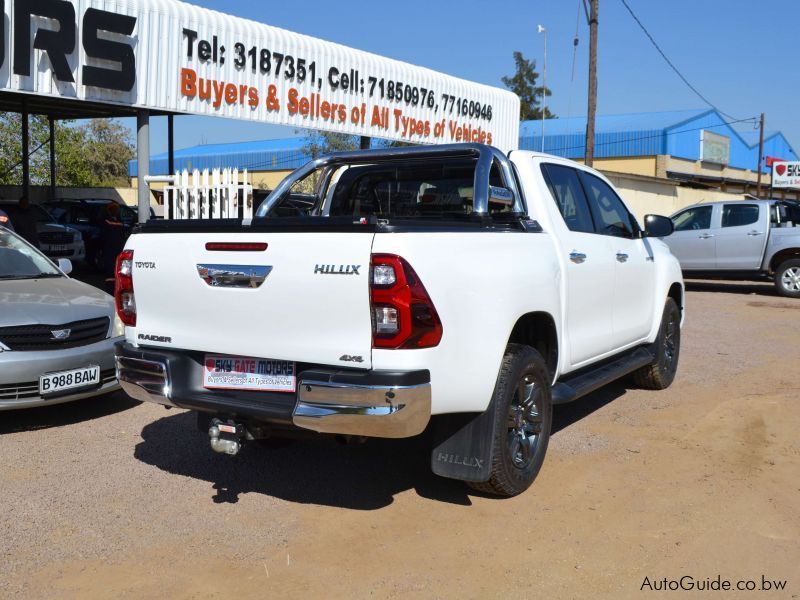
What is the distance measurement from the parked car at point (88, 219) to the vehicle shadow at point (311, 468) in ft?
45.1

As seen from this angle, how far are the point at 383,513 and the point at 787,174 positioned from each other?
5100 cm

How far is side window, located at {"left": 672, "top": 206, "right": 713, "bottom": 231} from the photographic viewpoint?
17.6 metres

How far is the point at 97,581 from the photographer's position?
3.62 m

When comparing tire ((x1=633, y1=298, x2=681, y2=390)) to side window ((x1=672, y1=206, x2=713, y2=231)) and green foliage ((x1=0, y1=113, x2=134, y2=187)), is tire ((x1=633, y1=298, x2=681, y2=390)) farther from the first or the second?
green foliage ((x1=0, y1=113, x2=134, y2=187))

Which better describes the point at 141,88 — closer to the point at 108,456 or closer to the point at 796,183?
the point at 108,456

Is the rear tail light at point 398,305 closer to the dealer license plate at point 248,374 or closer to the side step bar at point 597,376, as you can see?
the dealer license plate at point 248,374

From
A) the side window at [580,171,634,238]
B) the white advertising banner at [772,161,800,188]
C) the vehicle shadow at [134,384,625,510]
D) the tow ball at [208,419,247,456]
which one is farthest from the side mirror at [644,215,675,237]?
the white advertising banner at [772,161,800,188]

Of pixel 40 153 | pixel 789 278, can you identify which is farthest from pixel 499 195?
pixel 40 153

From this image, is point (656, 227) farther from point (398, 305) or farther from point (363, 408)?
point (363, 408)

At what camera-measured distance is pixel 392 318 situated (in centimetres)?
371

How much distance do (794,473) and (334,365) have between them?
10.1ft

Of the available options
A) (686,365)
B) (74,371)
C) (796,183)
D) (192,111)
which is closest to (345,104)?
(192,111)

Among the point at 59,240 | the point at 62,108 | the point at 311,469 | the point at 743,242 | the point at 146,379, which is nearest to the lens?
the point at 146,379

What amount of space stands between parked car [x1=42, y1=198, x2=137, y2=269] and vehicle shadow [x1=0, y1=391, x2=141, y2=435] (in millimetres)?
12056
